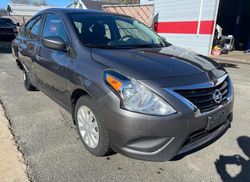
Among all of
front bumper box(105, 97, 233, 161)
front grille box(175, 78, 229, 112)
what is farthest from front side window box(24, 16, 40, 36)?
front grille box(175, 78, 229, 112)

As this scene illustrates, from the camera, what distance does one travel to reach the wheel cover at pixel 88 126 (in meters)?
2.92

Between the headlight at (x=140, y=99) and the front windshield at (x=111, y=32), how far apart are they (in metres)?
1.00

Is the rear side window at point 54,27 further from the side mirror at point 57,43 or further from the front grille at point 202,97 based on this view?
the front grille at point 202,97

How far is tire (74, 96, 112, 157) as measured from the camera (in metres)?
2.71

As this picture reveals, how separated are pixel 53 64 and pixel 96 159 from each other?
148cm

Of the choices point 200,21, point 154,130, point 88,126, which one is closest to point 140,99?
point 154,130

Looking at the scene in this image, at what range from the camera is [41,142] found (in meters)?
3.40

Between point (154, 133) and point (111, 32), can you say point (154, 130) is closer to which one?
point (154, 133)

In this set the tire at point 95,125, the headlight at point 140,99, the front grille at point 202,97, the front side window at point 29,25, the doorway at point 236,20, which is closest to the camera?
the headlight at point 140,99

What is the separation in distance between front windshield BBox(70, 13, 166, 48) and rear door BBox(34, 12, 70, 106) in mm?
256

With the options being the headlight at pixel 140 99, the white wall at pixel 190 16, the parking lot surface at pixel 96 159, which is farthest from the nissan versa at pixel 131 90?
the white wall at pixel 190 16

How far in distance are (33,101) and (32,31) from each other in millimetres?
1317

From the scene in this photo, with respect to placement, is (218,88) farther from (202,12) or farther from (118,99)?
(202,12)

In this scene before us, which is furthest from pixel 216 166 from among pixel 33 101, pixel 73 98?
pixel 33 101
